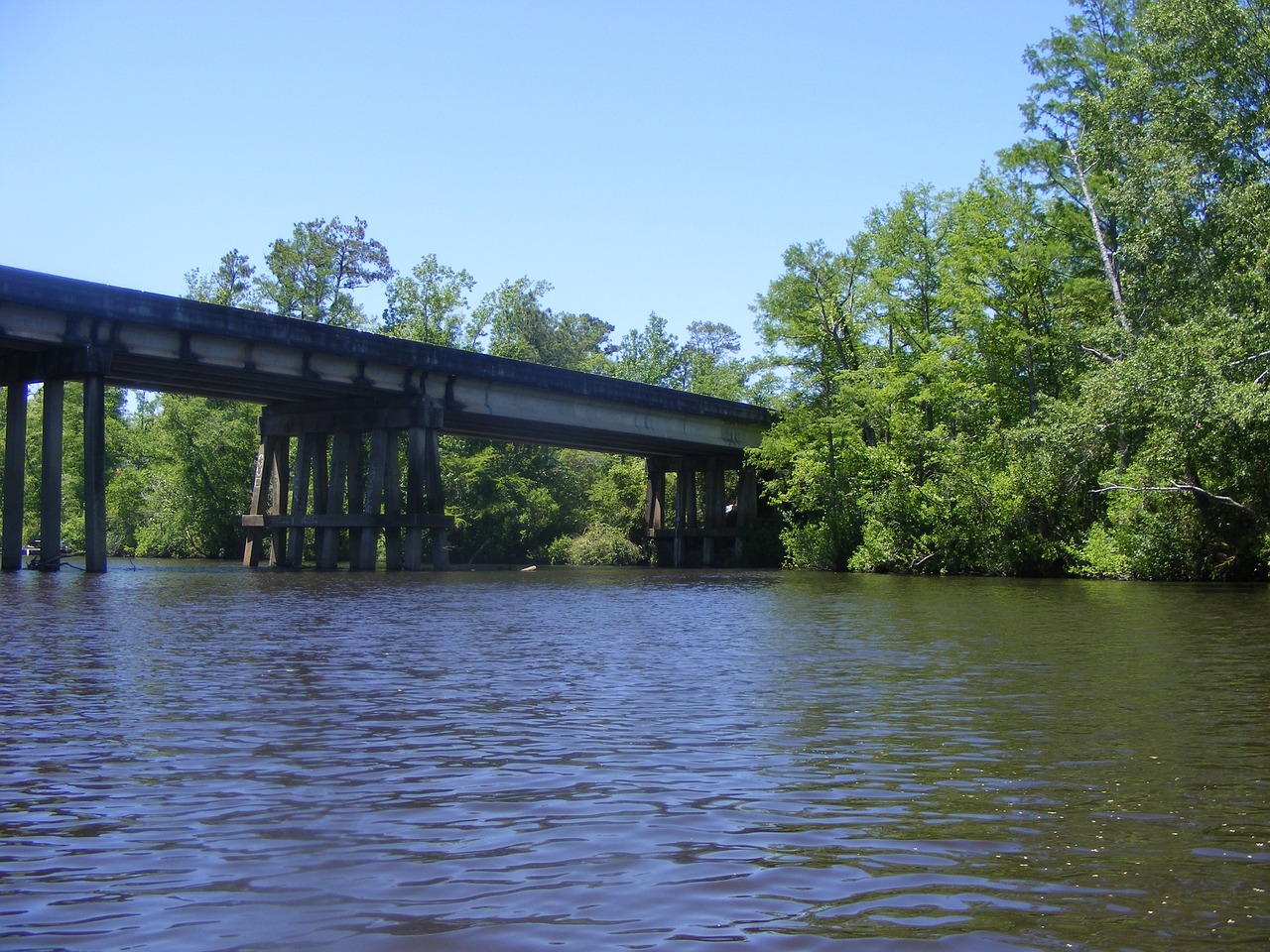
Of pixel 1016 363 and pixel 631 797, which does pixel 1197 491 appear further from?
pixel 631 797

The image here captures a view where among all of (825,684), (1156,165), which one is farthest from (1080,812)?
(1156,165)

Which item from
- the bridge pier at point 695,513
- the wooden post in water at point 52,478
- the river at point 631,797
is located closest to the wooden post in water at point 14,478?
the wooden post in water at point 52,478

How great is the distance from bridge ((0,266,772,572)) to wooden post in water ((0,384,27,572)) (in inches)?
2.3

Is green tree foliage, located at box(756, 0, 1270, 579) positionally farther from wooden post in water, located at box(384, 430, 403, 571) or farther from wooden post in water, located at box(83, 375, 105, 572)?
wooden post in water, located at box(83, 375, 105, 572)

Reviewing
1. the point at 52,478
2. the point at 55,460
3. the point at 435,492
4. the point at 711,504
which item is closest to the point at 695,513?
the point at 711,504

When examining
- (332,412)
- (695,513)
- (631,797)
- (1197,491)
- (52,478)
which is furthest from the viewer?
(695,513)

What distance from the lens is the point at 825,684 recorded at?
11.6 metres

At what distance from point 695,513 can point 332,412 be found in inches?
878

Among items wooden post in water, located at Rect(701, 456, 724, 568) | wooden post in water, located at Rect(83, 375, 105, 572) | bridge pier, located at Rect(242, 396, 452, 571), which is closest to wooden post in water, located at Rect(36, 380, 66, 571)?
wooden post in water, located at Rect(83, 375, 105, 572)

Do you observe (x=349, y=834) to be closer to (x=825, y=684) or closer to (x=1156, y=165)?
(x=825, y=684)

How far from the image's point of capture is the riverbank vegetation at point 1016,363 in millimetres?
33000

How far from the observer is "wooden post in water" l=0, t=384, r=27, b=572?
3247 cm

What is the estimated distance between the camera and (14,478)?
3238cm

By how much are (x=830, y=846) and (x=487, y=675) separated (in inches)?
280
